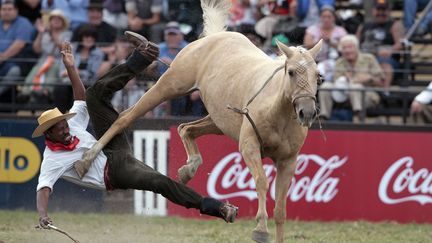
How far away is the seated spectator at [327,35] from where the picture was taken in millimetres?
14711

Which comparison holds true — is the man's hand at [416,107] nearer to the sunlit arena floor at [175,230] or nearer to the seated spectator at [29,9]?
the sunlit arena floor at [175,230]

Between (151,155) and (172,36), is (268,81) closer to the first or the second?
(151,155)

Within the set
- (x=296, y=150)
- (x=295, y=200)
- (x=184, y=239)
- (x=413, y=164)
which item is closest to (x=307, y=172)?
(x=295, y=200)

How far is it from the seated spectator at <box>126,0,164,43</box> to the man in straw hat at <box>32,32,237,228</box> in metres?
5.38

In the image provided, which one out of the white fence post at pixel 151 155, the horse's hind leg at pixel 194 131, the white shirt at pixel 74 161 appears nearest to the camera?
the white shirt at pixel 74 161

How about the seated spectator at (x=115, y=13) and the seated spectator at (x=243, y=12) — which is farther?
the seated spectator at (x=115, y=13)

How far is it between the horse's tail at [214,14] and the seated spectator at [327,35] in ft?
12.1

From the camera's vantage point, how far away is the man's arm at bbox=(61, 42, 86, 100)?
383 inches

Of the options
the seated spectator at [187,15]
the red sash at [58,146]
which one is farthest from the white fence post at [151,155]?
the red sash at [58,146]

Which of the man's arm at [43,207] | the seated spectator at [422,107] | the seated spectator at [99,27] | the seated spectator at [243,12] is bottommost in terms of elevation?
the man's arm at [43,207]

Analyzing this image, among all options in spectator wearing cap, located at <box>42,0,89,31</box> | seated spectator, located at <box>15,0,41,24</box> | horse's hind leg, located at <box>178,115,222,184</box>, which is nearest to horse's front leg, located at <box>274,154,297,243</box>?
horse's hind leg, located at <box>178,115,222,184</box>

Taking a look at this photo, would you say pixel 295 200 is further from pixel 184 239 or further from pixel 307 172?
pixel 184 239

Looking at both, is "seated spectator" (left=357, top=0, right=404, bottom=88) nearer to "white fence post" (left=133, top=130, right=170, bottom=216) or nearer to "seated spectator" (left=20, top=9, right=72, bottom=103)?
"white fence post" (left=133, top=130, right=170, bottom=216)

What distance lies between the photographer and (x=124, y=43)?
15156mm
